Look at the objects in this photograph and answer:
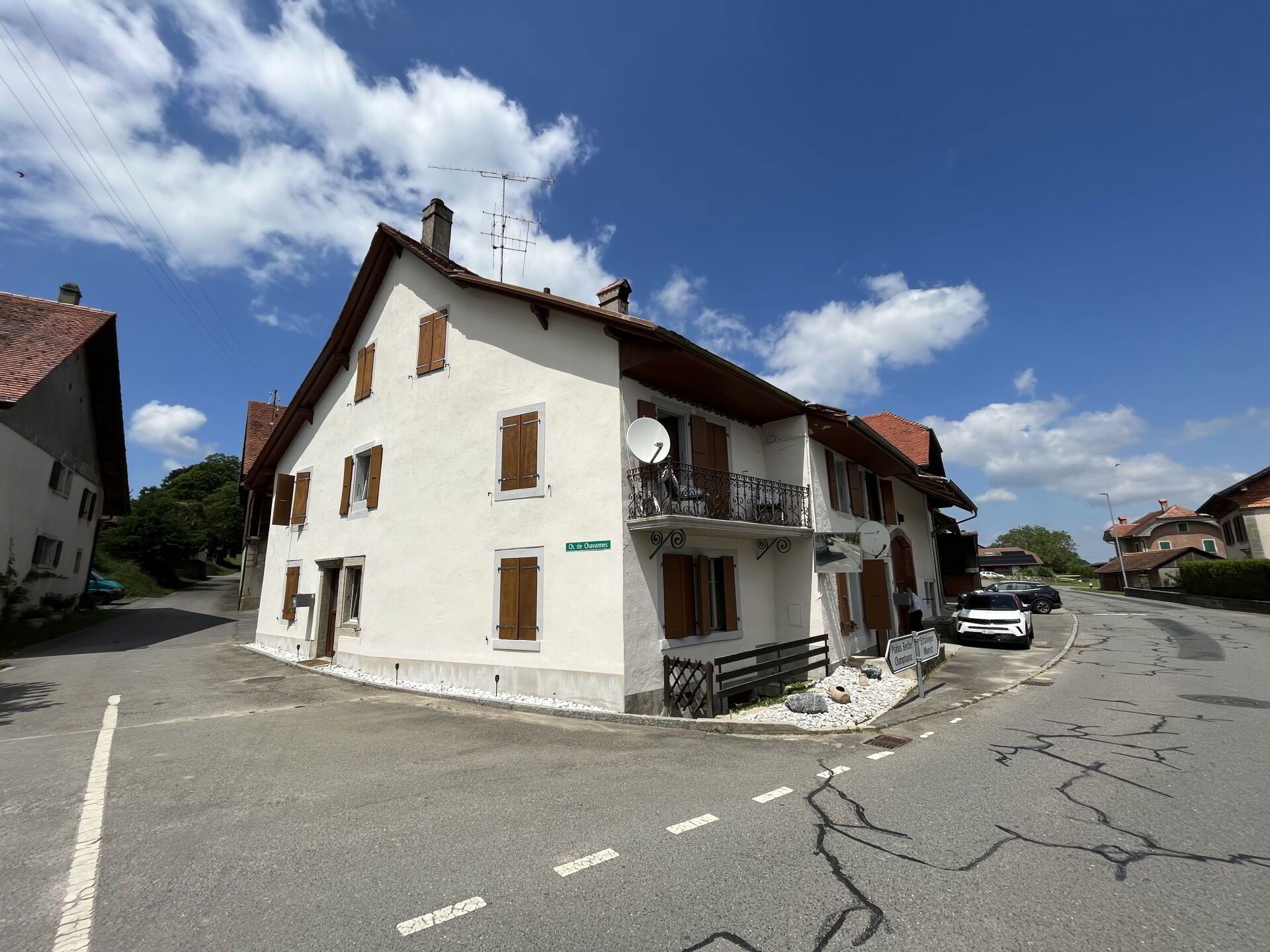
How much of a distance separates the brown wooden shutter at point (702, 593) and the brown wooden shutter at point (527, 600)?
3.21m

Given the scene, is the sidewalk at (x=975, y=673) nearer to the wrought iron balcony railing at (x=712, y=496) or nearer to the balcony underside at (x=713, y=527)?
the balcony underside at (x=713, y=527)

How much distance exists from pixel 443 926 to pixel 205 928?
1419 millimetres

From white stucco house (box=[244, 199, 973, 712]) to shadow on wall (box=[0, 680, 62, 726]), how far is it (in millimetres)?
5236

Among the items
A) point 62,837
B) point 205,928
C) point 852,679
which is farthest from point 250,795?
point 852,679

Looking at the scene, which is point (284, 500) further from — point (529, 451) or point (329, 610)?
point (529, 451)

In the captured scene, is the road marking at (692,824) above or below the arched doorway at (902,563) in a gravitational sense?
below

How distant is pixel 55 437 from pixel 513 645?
20.1 m

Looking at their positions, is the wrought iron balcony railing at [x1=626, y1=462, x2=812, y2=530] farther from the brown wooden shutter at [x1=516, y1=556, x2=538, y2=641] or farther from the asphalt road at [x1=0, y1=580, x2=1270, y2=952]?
the asphalt road at [x1=0, y1=580, x2=1270, y2=952]

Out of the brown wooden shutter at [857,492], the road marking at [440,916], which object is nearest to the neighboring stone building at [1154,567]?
the brown wooden shutter at [857,492]

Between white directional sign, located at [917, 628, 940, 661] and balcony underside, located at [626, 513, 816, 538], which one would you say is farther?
white directional sign, located at [917, 628, 940, 661]

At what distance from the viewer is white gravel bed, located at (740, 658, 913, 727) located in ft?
30.2

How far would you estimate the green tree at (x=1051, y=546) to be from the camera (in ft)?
335

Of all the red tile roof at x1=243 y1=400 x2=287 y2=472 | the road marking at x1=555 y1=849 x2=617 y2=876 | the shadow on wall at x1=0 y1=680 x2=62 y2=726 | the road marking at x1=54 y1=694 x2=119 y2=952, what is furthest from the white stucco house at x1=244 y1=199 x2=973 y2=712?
the red tile roof at x1=243 y1=400 x2=287 y2=472

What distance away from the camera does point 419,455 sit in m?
13.6
